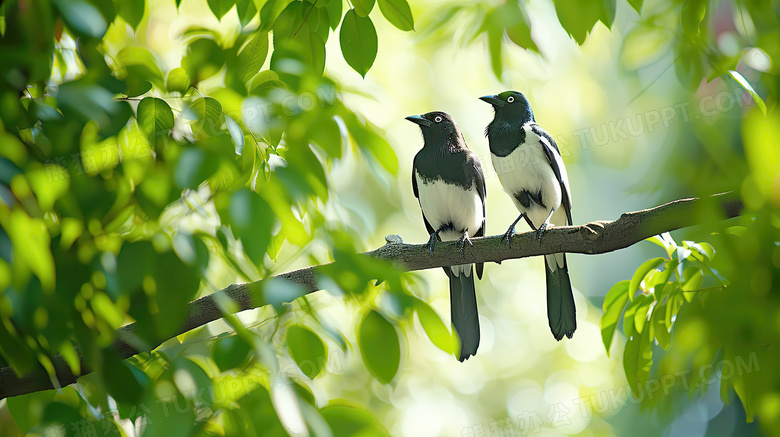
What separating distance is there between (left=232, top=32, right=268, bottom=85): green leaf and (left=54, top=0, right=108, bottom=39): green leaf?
35 cm

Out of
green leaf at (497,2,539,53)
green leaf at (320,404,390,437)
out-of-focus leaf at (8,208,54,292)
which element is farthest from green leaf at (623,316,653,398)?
out-of-focus leaf at (8,208,54,292)

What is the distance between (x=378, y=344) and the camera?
36.0 inches

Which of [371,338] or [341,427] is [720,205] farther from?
[341,427]

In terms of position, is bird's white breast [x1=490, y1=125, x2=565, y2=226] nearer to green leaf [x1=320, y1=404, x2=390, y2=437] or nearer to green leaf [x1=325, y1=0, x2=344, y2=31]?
green leaf [x1=325, y1=0, x2=344, y2=31]

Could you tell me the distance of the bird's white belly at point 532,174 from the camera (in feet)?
8.65

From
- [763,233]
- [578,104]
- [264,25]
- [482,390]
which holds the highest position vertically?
[578,104]

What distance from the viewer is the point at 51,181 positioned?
805 mm

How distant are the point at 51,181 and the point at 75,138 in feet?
0.31

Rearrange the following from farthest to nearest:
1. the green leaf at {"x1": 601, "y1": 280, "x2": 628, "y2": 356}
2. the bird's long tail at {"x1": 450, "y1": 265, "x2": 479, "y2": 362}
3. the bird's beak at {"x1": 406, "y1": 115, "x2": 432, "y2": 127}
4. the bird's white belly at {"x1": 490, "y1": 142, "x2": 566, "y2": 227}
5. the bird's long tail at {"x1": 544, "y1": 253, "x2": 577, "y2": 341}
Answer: the bird's beak at {"x1": 406, "y1": 115, "x2": 432, "y2": 127}, the bird's white belly at {"x1": 490, "y1": 142, "x2": 566, "y2": 227}, the bird's long tail at {"x1": 450, "y1": 265, "x2": 479, "y2": 362}, the bird's long tail at {"x1": 544, "y1": 253, "x2": 577, "y2": 341}, the green leaf at {"x1": 601, "y1": 280, "x2": 628, "y2": 356}

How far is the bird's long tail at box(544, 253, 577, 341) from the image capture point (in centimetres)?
236

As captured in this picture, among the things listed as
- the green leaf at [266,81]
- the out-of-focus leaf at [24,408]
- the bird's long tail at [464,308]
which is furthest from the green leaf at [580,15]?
the bird's long tail at [464,308]

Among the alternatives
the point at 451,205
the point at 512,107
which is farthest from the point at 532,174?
the point at 451,205

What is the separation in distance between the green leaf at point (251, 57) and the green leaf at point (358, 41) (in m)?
0.15

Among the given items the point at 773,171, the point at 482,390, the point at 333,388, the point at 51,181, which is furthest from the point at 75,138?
the point at 482,390
